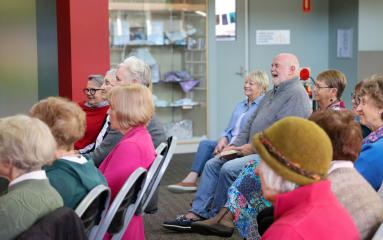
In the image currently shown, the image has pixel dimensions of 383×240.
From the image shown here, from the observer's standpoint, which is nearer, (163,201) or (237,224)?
(237,224)

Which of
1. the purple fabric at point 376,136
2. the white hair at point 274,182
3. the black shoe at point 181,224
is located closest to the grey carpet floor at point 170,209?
the black shoe at point 181,224

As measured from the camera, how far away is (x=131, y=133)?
3461mm

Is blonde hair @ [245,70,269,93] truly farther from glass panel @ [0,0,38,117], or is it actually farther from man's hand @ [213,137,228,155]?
glass panel @ [0,0,38,117]

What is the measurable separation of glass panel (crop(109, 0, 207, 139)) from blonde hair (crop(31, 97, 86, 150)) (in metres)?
5.83

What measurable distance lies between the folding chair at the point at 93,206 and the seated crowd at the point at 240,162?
9cm

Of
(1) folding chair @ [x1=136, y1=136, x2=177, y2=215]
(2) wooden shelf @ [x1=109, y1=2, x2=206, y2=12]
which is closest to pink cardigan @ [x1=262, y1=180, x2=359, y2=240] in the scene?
(1) folding chair @ [x1=136, y1=136, x2=177, y2=215]

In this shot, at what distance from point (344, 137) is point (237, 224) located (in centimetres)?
187

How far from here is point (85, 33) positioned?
6094 millimetres

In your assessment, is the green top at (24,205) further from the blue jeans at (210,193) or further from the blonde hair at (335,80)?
the blonde hair at (335,80)

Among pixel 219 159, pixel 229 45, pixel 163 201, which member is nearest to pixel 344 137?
pixel 219 159

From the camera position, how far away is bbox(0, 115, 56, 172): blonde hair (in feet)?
7.75

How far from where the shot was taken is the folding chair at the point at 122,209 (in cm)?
269

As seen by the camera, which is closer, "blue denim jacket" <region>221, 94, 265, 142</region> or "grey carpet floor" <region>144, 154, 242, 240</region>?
"grey carpet floor" <region>144, 154, 242, 240</region>

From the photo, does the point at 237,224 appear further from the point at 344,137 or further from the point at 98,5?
the point at 98,5
